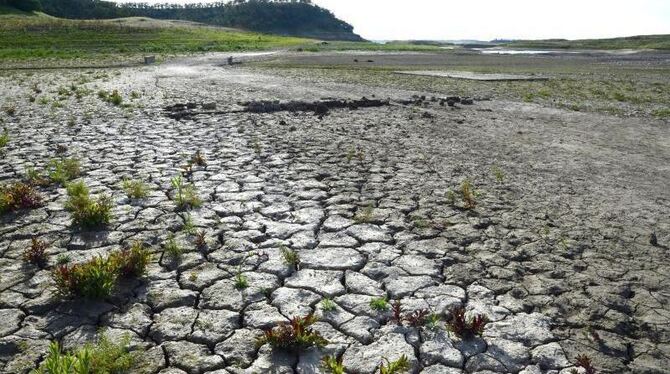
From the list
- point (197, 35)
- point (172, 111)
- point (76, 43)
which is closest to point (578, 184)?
point (172, 111)

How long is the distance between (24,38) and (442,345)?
80.7 meters

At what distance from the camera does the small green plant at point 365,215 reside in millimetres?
7836

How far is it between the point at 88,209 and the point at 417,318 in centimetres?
512

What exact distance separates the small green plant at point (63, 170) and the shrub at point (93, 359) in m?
5.55

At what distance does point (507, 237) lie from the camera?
7.37m

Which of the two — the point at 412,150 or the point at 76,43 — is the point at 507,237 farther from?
the point at 76,43

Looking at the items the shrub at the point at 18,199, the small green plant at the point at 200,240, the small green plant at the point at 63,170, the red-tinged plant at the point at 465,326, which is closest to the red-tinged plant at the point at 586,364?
the red-tinged plant at the point at 465,326

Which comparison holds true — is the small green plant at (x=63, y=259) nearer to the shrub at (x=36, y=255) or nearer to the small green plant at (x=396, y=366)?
the shrub at (x=36, y=255)

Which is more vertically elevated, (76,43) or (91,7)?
(91,7)

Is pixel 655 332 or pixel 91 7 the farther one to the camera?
pixel 91 7

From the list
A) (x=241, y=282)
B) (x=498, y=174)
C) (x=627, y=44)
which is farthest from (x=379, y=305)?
(x=627, y=44)

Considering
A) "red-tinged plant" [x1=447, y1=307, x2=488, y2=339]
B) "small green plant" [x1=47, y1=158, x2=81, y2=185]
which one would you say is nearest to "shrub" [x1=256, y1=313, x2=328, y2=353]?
"red-tinged plant" [x1=447, y1=307, x2=488, y2=339]

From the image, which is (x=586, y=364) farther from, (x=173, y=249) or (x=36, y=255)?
(x=36, y=255)

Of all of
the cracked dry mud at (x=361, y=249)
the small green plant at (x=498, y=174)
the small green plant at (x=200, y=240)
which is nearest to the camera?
the cracked dry mud at (x=361, y=249)
